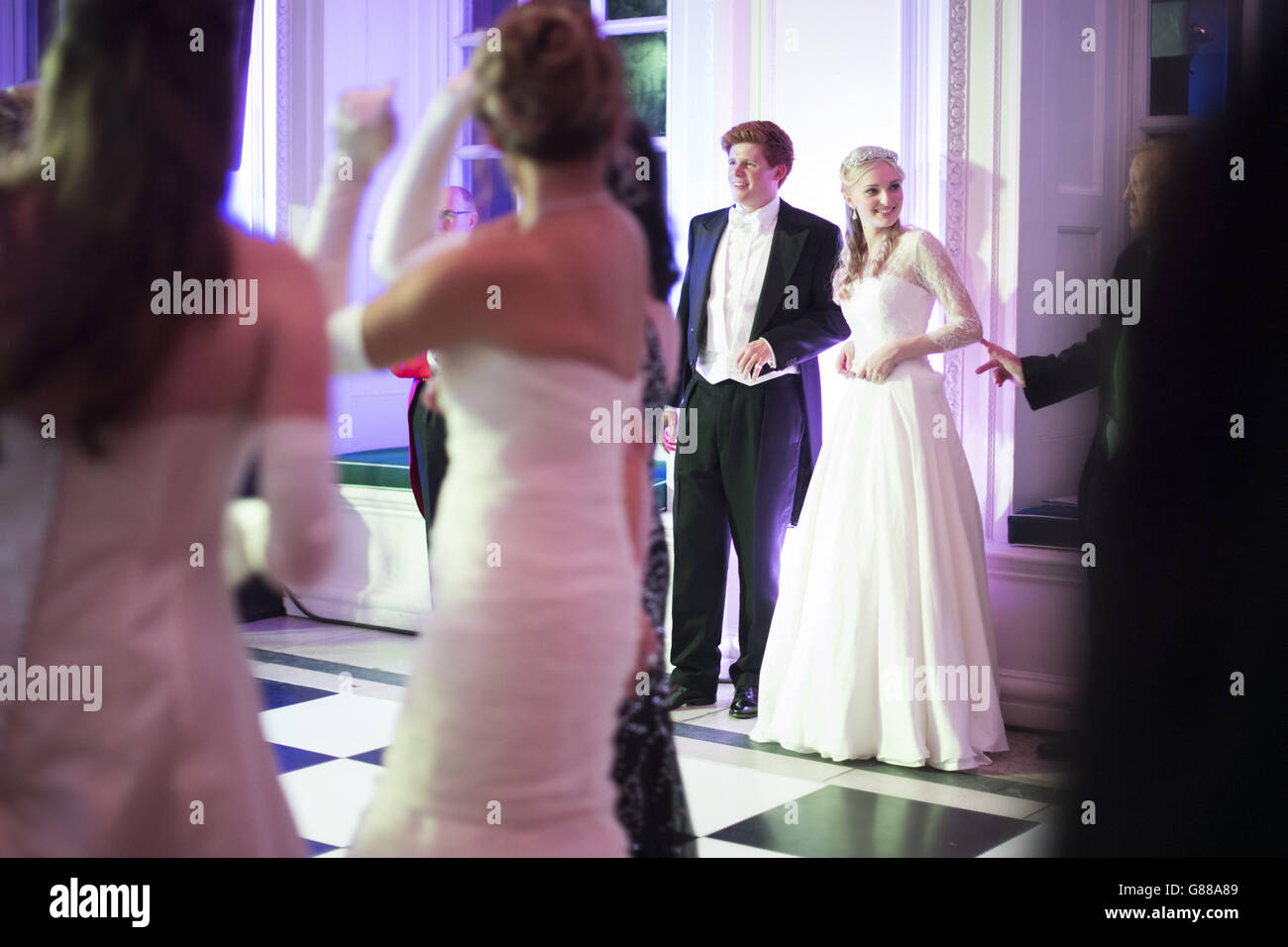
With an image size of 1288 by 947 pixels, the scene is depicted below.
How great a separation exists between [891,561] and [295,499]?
103 inches

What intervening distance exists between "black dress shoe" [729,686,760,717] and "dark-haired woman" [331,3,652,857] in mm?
2620

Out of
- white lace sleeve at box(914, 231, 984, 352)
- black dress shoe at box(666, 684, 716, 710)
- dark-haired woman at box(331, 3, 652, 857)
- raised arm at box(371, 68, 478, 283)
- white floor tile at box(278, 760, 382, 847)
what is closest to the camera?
dark-haired woman at box(331, 3, 652, 857)

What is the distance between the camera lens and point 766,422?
13.7 ft

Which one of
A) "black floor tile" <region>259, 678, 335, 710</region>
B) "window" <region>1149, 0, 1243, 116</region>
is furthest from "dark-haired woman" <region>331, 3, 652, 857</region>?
"window" <region>1149, 0, 1243, 116</region>

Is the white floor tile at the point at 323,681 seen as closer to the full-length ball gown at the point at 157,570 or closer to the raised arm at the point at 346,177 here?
the raised arm at the point at 346,177

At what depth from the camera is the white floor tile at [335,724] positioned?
12.5ft

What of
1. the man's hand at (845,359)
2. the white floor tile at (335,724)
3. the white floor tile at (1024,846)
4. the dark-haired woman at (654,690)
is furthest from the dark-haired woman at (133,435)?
the man's hand at (845,359)

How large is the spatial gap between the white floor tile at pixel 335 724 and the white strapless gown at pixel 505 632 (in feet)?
7.42

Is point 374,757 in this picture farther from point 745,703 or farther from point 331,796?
point 745,703

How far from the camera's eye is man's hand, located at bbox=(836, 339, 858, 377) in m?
3.93

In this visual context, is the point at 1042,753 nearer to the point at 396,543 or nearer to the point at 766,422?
the point at 766,422

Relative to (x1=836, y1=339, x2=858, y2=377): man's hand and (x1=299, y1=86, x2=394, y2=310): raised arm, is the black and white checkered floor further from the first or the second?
(x1=299, y1=86, x2=394, y2=310): raised arm
